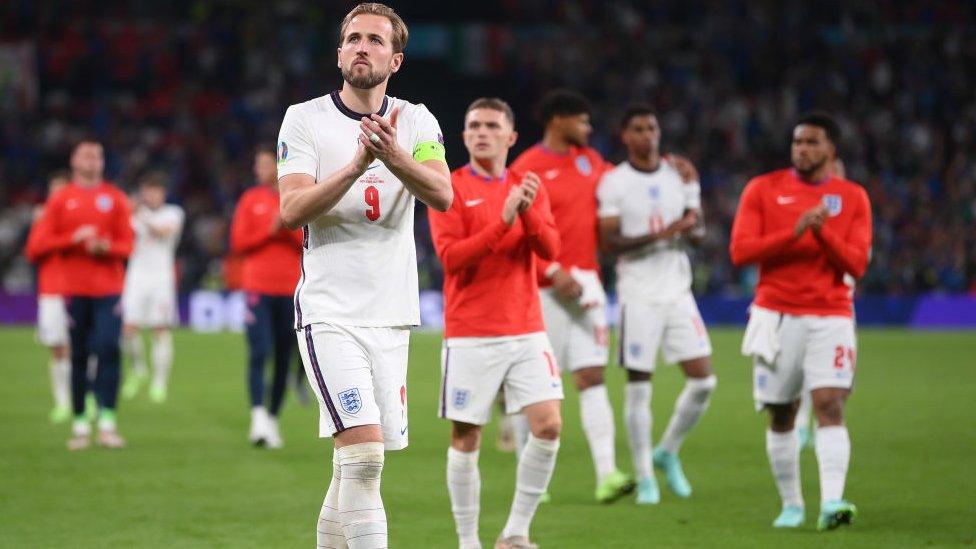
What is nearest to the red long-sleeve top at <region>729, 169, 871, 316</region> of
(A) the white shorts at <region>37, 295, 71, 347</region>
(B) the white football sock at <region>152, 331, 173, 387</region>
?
(A) the white shorts at <region>37, 295, 71, 347</region>

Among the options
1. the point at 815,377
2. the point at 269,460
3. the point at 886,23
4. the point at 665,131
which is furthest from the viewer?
the point at 886,23

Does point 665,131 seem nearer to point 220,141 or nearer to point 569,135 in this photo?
point 220,141

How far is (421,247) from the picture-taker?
2969 cm

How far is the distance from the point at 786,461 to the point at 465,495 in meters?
2.01

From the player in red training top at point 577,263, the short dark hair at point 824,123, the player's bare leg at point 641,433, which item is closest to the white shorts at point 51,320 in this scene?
the player in red training top at point 577,263

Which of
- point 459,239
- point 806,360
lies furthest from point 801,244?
point 459,239

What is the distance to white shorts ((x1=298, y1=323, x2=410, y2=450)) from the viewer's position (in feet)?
18.3

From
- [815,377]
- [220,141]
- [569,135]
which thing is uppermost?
[220,141]

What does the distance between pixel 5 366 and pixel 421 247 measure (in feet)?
38.7

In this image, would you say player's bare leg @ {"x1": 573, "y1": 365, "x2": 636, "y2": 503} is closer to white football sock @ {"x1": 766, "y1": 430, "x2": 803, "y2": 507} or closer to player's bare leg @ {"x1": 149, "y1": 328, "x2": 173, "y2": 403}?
white football sock @ {"x1": 766, "y1": 430, "x2": 803, "y2": 507}

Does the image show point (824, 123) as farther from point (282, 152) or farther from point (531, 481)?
point (282, 152)

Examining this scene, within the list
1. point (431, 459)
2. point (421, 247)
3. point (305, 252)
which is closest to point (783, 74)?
point (421, 247)

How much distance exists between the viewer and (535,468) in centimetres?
734

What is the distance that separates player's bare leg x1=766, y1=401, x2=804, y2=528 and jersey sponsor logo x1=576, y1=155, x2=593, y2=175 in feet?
7.19
